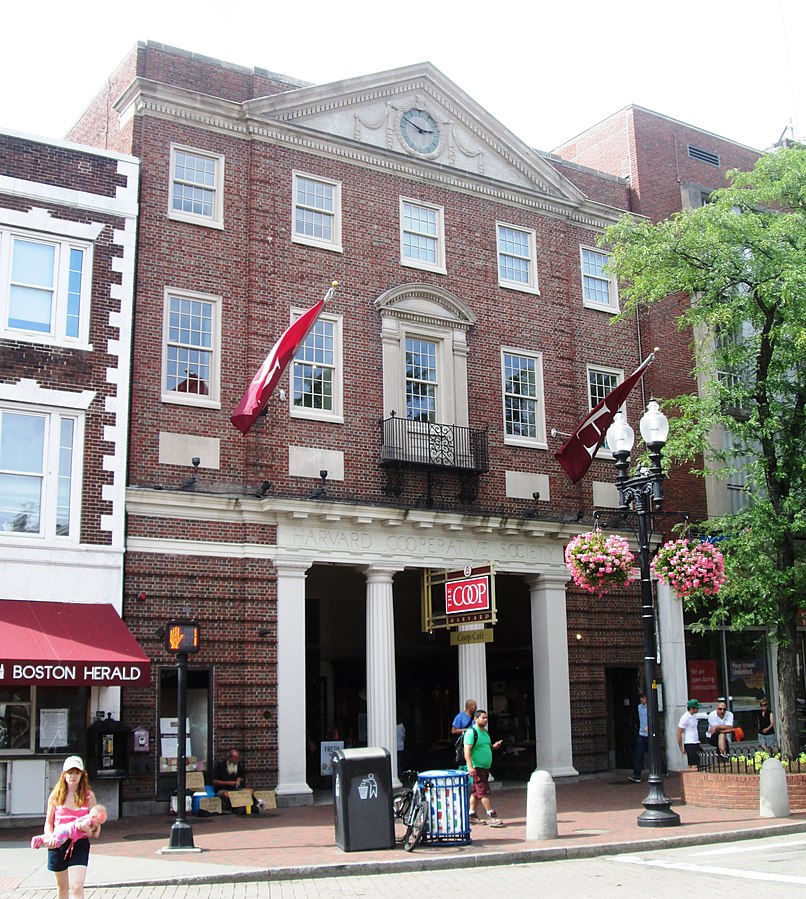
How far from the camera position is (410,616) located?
28.7 meters

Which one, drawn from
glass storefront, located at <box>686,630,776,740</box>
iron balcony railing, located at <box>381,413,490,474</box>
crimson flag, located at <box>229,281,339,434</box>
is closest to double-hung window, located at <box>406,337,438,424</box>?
iron balcony railing, located at <box>381,413,490,474</box>

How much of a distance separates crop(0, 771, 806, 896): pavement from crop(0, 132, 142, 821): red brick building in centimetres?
A: 191

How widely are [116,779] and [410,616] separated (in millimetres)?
11820

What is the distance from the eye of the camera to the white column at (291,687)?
19.8 metres

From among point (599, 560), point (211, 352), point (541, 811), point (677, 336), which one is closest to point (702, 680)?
point (677, 336)

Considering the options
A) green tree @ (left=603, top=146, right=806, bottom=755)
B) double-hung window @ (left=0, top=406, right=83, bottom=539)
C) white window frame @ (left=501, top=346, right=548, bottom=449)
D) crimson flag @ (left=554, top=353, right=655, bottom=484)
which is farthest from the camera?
white window frame @ (left=501, top=346, right=548, bottom=449)

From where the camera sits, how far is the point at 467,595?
2109 centimetres

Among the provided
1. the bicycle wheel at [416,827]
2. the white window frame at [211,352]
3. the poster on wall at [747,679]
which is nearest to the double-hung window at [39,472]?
the white window frame at [211,352]

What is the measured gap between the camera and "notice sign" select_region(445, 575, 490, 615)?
67.2 ft

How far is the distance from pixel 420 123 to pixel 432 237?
2.63m

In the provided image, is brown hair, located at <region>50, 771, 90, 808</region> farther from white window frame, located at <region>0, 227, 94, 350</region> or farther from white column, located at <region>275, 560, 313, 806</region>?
white window frame, located at <region>0, 227, 94, 350</region>

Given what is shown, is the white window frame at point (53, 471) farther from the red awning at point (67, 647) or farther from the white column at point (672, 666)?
the white column at point (672, 666)

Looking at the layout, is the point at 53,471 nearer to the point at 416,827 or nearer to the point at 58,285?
the point at 58,285

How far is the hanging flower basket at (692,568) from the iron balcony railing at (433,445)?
20.1 ft
